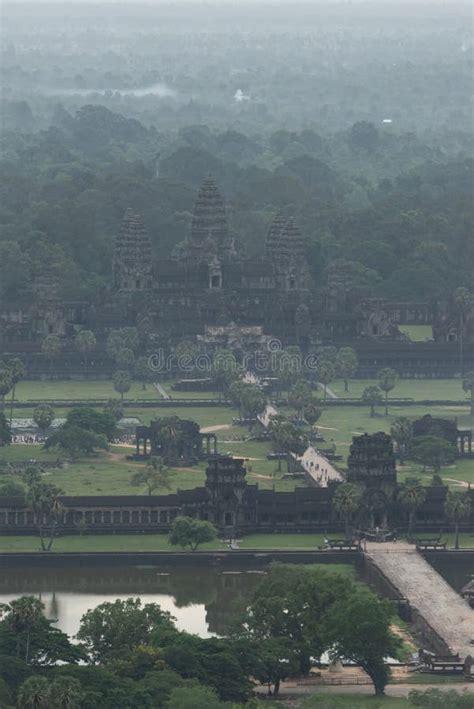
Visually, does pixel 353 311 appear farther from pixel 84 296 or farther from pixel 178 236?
pixel 178 236

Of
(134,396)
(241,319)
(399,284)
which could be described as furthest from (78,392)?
(399,284)

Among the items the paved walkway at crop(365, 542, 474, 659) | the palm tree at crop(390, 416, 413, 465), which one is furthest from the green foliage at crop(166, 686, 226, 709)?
the palm tree at crop(390, 416, 413, 465)

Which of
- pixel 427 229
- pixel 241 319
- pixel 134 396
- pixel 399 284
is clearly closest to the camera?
pixel 134 396

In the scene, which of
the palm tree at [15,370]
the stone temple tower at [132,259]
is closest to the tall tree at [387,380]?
the palm tree at [15,370]

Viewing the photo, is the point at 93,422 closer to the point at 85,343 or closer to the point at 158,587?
the point at 85,343

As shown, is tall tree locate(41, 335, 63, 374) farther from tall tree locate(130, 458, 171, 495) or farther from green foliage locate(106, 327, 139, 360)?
tall tree locate(130, 458, 171, 495)
